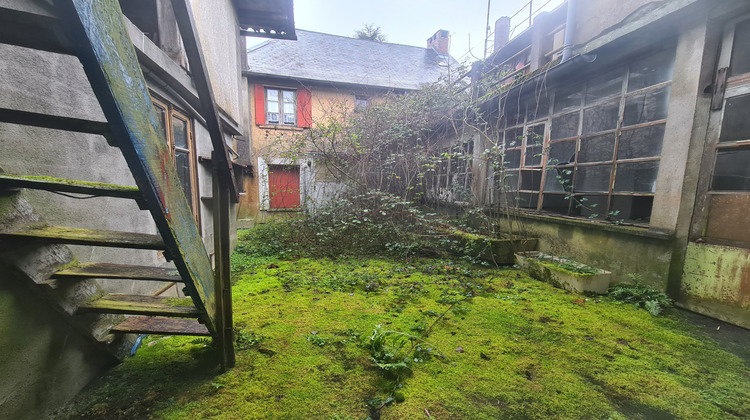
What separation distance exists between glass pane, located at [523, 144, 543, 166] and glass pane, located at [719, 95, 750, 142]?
2.48 m

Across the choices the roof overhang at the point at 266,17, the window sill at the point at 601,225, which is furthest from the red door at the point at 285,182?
the window sill at the point at 601,225

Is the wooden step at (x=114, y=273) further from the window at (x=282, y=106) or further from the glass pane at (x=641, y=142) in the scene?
the window at (x=282, y=106)

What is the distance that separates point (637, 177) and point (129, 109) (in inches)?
213

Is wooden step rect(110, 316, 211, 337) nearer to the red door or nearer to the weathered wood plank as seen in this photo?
the weathered wood plank

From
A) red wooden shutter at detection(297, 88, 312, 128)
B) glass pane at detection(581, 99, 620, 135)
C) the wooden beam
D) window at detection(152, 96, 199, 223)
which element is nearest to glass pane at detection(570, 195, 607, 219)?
glass pane at detection(581, 99, 620, 135)

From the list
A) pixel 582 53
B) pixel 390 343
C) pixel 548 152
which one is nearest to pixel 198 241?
pixel 390 343

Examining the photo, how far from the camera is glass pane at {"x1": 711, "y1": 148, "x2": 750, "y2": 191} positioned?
2.83m

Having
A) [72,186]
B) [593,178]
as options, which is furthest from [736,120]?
[72,186]

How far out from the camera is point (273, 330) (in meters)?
2.60

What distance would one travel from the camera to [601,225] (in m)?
3.99

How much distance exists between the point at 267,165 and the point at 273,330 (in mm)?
8258

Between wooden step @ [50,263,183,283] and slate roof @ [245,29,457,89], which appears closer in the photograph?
wooden step @ [50,263,183,283]

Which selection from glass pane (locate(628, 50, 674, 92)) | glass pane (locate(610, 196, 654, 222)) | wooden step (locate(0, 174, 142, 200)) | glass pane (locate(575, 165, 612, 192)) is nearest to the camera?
wooden step (locate(0, 174, 142, 200))

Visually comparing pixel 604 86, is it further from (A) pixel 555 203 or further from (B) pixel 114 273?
(B) pixel 114 273
